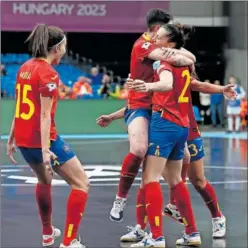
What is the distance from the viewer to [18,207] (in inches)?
401

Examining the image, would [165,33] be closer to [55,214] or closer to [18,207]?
[55,214]

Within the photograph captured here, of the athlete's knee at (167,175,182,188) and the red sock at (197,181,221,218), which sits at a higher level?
the athlete's knee at (167,175,182,188)

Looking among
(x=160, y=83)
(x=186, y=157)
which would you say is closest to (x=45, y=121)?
(x=160, y=83)

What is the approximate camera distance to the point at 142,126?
7395 millimetres

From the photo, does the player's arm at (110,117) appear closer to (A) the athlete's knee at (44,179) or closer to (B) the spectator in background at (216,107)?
(A) the athlete's knee at (44,179)

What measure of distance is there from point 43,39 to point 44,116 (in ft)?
2.25

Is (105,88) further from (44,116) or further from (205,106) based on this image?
(44,116)

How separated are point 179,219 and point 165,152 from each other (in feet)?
4.49

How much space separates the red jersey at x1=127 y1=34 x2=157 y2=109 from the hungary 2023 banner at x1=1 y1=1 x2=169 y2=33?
20.1m

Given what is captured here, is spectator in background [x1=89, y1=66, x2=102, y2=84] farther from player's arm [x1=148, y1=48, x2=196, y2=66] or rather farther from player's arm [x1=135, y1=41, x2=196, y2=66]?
player's arm [x1=148, y1=48, x2=196, y2=66]

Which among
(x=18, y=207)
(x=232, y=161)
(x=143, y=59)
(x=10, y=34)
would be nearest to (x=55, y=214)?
(x=18, y=207)

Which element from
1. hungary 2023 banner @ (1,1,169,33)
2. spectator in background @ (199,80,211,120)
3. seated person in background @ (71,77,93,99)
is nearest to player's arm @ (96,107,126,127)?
seated person in background @ (71,77,93,99)

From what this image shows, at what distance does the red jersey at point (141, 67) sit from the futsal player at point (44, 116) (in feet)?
2.58

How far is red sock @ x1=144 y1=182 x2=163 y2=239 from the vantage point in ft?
23.3
